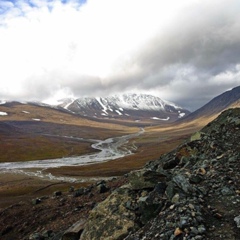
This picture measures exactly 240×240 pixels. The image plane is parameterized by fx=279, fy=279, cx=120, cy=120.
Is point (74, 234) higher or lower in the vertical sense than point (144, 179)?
lower

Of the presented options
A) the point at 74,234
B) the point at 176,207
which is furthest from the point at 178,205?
the point at 74,234

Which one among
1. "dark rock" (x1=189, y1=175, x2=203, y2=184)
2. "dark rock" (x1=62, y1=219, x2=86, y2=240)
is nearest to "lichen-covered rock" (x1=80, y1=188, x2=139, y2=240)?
"dark rock" (x1=62, y1=219, x2=86, y2=240)

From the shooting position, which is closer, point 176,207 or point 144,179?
point 176,207

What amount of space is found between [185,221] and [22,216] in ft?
89.0

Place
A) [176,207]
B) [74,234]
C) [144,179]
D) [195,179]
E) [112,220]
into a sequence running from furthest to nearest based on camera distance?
1. [74,234]
2. [144,179]
3. [195,179]
4. [112,220]
5. [176,207]

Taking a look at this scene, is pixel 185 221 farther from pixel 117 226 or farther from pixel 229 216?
pixel 117 226

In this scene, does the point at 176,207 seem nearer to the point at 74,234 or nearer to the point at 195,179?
the point at 195,179

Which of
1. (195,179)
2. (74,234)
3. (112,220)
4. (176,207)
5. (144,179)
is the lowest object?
(74,234)

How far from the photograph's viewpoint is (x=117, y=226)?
1566cm

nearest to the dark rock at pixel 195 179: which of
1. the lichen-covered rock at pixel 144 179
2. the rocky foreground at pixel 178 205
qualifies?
the rocky foreground at pixel 178 205

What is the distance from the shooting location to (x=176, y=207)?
13.3 metres

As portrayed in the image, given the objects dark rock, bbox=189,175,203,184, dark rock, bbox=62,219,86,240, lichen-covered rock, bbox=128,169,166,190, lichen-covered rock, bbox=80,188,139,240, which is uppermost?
lichen-covered rock, bbox=128,169,166,190

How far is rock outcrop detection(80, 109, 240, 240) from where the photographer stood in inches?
470

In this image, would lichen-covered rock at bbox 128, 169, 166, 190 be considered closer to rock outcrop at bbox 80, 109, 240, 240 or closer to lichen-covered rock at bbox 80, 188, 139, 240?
rock outcrop at bbox 80, 109, 240, 240
